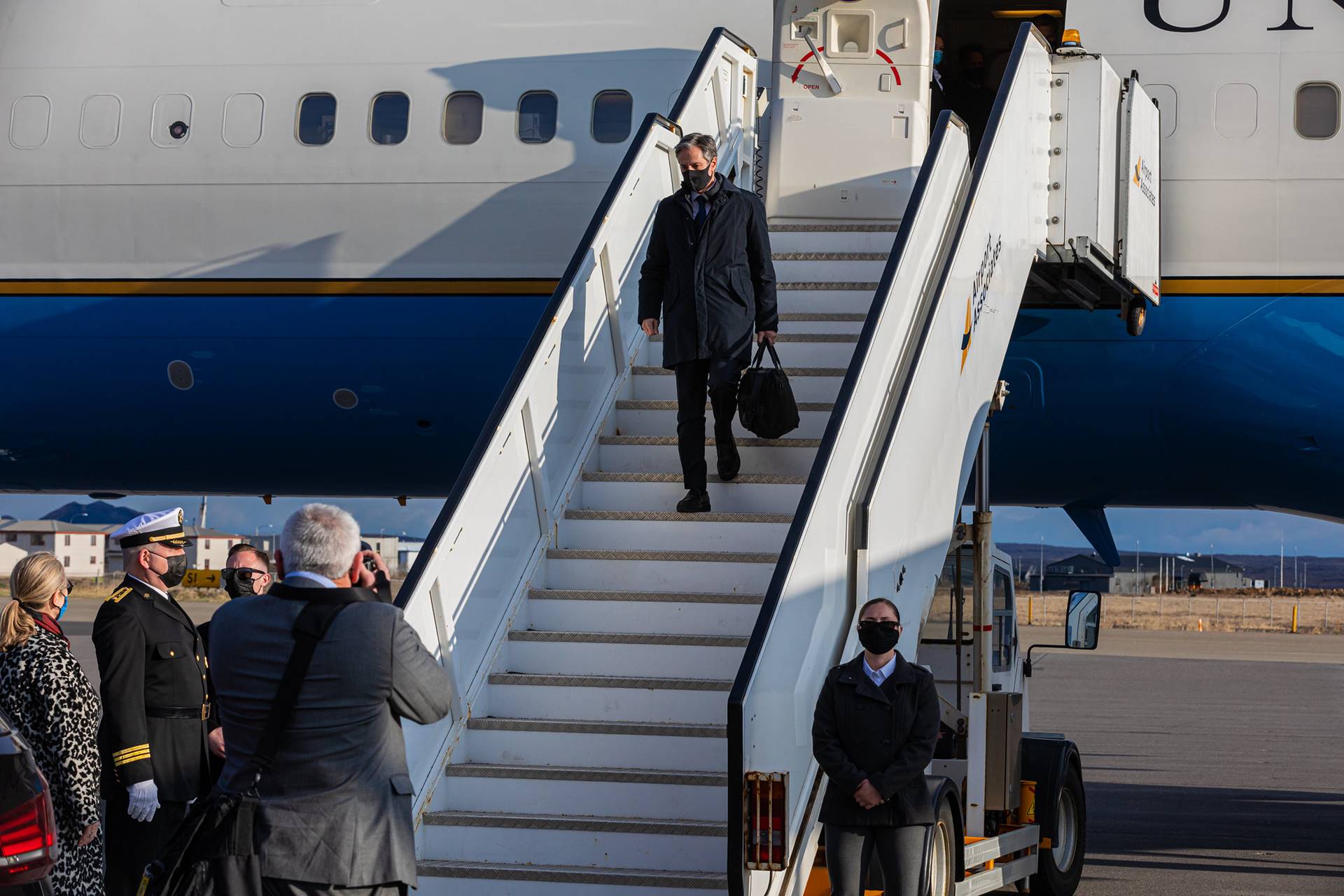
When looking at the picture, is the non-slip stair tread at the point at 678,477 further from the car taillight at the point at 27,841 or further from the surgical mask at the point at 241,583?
the car taillight at the point at 27,841

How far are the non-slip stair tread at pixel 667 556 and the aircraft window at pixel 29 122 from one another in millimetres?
5754

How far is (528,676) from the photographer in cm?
633

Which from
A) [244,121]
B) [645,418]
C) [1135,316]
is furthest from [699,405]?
[244,121]

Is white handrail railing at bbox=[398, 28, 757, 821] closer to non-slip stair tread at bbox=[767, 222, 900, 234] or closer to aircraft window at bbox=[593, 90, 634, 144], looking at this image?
non-slip stair tread at bbox=[767, 222, 900, 234]

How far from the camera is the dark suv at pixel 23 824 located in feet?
14.9

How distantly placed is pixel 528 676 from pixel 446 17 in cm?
538

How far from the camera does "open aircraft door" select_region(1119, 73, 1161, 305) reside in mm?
8430

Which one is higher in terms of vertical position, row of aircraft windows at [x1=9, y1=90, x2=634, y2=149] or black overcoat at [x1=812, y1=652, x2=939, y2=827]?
row of aircraft windows at [x1=9, y1=90, x2=634, y2=149]

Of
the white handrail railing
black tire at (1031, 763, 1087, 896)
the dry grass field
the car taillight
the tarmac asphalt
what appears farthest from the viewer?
the dry grass field

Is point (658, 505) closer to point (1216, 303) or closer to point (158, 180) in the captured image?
point (1216, 303)

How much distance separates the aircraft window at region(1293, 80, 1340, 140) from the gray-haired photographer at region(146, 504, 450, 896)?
714cm

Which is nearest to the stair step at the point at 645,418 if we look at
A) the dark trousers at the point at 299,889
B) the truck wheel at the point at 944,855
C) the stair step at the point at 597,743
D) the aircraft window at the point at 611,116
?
the stair step at the point at 597,743

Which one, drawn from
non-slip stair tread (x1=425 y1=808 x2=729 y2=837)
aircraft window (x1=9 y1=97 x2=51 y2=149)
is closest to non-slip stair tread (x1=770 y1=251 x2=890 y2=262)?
non-slip stair tread (x1=425 y1=808 x2=729 y2=837)

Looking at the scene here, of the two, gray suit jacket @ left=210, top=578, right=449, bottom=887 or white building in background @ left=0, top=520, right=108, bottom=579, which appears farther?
white building in background @ left=0, top=520, right=108, bottom=579
